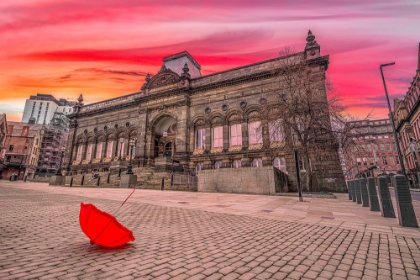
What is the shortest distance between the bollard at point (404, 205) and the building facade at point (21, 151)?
72886 mm

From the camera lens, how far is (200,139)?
2439cm

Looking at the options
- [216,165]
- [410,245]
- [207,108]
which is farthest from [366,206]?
[207,108]

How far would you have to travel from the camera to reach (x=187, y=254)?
2406mm

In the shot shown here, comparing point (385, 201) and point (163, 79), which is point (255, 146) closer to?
point (385, 201)

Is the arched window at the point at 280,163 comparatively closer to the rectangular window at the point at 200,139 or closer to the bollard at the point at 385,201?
the rectangular window at the point at 200,139

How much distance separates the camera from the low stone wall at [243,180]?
12.2 m

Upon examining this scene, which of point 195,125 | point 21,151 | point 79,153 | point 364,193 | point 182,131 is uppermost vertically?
point 21,151

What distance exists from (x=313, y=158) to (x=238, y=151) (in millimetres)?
7379

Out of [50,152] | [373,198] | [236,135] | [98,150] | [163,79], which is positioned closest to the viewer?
[373,198]

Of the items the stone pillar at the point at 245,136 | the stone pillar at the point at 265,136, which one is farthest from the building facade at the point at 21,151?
the stone pillar at the point at 265,136

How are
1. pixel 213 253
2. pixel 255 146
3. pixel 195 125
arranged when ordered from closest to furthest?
pixel 213 253
pixel 255 146
pixel 195 125

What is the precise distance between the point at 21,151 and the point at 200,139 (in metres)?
62.2

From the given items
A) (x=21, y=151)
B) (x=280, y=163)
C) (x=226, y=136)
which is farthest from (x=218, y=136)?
(x=21, y=151)

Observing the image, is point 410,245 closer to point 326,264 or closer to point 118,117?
point 326,264
